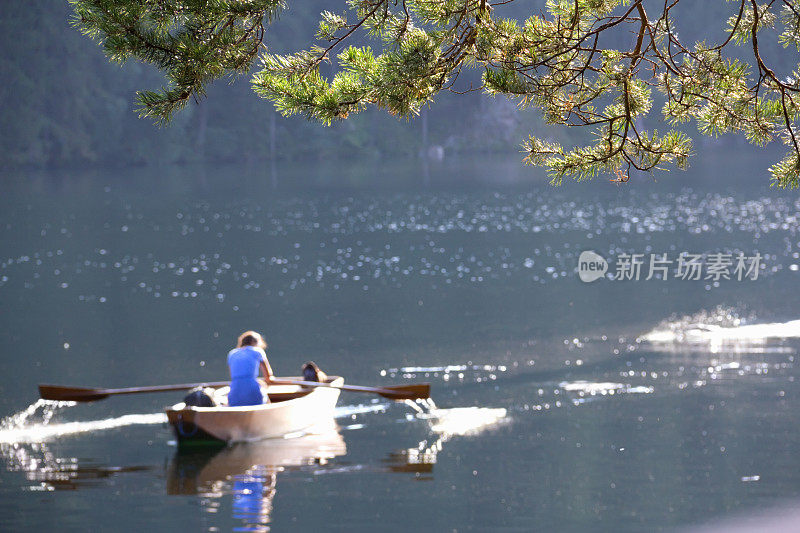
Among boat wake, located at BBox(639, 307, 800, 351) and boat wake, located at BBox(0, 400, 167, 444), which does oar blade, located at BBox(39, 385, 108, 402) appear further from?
boat wake, located at BBox(639, 307, 800, 351)

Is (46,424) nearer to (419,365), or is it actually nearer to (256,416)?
(256,416)

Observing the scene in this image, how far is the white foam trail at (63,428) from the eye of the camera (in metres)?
13.1

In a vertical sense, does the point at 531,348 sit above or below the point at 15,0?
A: below

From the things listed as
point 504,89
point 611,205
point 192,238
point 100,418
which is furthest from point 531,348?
point 611,205

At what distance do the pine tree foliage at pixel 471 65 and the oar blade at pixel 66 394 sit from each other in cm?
681

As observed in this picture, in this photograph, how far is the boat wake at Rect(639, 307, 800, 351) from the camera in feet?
59.8

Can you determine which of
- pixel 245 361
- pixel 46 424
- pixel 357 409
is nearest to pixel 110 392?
pixel 46 424

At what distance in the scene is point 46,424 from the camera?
13.7 m

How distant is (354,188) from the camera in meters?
50.2

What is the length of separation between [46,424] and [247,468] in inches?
118

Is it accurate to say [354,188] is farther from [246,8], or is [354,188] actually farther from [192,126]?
[246,8]

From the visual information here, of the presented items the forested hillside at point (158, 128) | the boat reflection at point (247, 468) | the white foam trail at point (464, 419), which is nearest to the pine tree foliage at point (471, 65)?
the boat reflection at point (247, 468)

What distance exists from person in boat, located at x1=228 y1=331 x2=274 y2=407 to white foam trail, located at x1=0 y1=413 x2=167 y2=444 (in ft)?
4.60

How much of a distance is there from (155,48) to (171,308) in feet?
51.5
